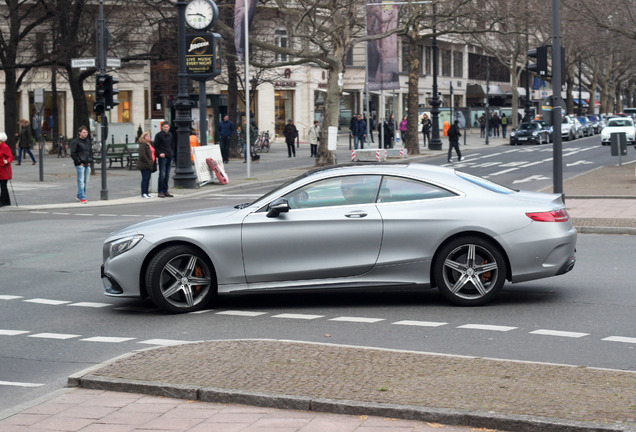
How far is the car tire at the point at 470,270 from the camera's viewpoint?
9859 millimetres

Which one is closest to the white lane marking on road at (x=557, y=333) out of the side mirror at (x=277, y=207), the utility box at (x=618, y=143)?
the side mirror at (x=277, y=207)

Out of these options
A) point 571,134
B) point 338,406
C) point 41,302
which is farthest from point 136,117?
point 338,406

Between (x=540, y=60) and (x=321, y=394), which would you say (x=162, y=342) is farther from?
(x=540, y=60)

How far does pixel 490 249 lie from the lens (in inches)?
388

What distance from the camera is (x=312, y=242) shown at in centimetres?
990

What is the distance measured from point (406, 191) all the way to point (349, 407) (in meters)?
4.43

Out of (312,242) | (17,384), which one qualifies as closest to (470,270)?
(312,242)

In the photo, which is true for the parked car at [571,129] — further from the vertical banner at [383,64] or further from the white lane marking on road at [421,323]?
the white lane marking on road at [421,323]

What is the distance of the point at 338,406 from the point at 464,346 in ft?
7.88

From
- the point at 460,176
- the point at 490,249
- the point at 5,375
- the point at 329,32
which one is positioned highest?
the point at 329,32

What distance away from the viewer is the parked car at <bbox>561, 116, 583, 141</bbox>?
6413cm

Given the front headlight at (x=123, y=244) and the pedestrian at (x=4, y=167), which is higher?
the pedestrian at (x=4, y=167)

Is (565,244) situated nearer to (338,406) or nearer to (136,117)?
(338,406)

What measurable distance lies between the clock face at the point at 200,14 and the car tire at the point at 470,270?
20.2 metres
